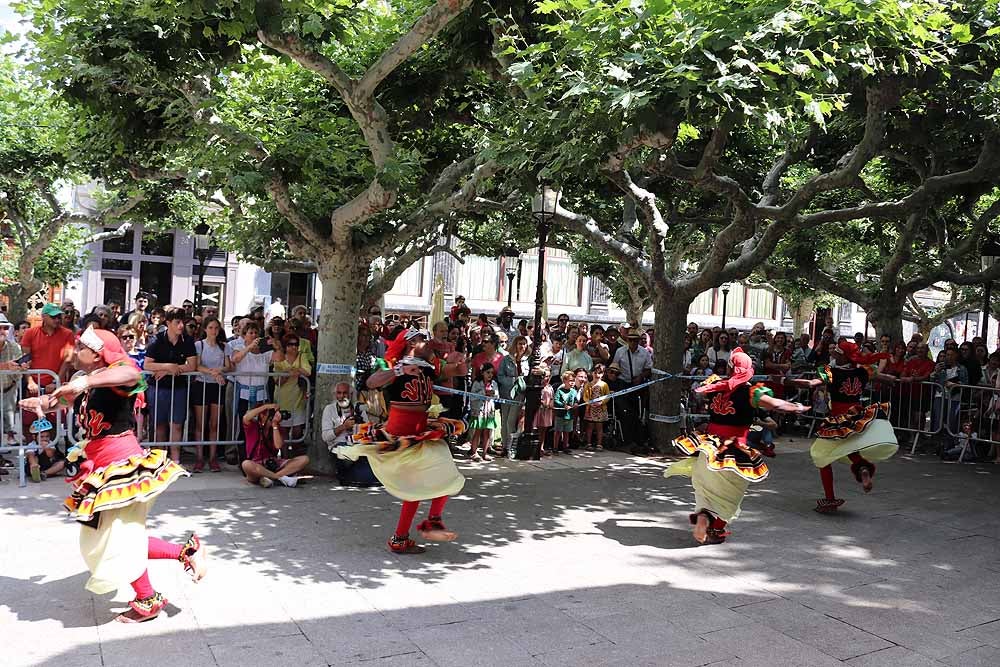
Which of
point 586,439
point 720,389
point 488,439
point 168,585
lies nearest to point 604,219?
point 586,439

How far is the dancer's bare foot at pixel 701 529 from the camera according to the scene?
791cm

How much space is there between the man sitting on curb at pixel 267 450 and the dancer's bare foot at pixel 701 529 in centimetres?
428

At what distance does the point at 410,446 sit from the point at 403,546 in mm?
819

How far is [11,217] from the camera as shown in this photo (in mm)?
20859

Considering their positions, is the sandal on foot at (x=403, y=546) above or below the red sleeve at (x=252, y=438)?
below

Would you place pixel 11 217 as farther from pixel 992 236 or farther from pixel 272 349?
pixel 992 236

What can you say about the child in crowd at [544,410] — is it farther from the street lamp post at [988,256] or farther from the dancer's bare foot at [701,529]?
the street lamp post at [988,256]

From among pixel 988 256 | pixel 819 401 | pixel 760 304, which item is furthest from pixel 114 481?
pixel 760 304

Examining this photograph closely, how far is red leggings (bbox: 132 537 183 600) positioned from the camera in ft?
18.1

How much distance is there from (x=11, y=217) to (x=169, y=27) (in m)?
14.5

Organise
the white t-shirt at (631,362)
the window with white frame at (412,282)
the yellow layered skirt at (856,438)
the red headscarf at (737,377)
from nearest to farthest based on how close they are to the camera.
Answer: the red headscarf at (737,377), the yellow layered skirt at (856,438), the white t-shirt at (631,362), the window with white frame at (412,282)

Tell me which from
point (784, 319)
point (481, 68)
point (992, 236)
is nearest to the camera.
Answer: point (481, 68)

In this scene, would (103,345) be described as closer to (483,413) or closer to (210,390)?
(210,390)

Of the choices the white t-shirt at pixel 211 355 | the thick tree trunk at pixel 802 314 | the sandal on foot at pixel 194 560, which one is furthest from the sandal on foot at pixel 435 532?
the thick tree trunk at pixel 802 314
